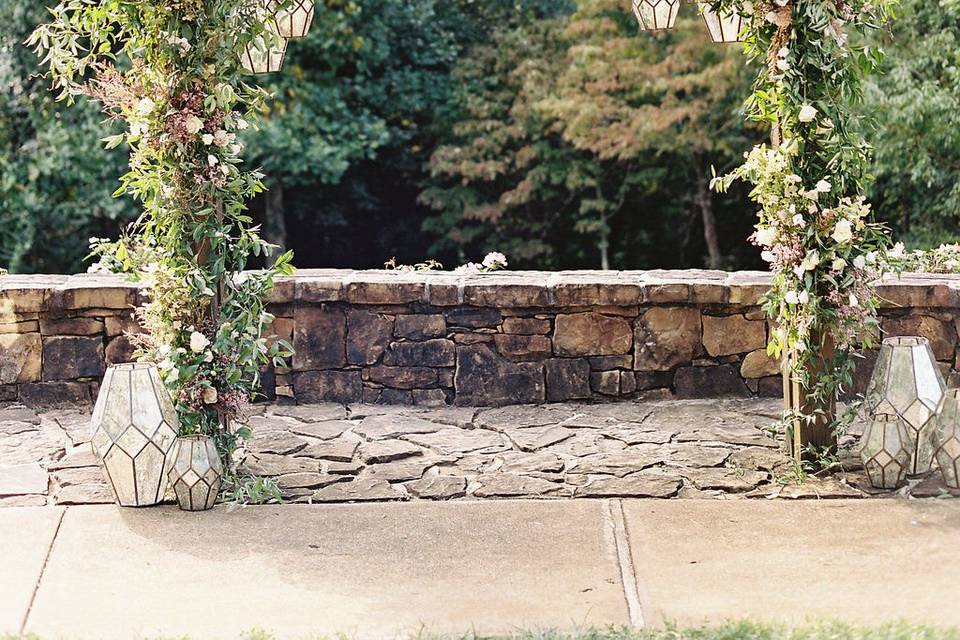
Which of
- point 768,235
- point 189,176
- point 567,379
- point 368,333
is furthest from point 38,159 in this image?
point 768,235

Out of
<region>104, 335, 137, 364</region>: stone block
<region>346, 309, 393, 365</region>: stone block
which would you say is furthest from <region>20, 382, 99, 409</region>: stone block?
<region>346, 309, 393, 365</region>: stone block

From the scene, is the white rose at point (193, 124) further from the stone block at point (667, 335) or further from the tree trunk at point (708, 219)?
the tree trunk at point (708, 219)

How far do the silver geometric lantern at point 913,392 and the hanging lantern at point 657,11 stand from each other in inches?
70.8

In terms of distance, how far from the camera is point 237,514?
4.45m

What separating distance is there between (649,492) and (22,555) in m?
2.28

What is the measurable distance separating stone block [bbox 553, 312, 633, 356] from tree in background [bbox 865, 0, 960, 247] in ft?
14.1

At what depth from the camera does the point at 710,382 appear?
6066 millimetres

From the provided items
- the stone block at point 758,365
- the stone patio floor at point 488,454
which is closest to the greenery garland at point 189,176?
the stone patio floor at point 488,454

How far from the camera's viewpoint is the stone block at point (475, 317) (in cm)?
602

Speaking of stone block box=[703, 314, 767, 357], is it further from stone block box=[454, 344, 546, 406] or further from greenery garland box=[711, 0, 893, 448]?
greenery garland box=[711, 0, 893, 448]

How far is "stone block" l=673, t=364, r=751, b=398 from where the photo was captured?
19.9ft

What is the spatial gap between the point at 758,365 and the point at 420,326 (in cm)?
172

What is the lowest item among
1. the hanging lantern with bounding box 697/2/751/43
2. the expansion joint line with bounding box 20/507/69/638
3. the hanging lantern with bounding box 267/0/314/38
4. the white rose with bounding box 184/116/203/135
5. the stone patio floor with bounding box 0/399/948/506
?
the expansion joint line with bounding box 20/507/69/638

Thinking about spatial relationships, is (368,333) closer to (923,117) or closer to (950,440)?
(950,440)
